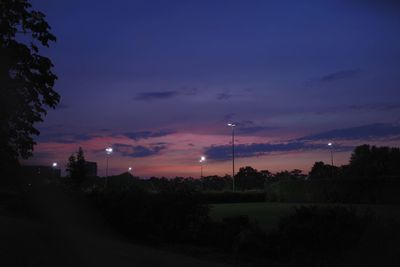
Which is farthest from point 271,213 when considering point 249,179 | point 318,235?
point 249,179

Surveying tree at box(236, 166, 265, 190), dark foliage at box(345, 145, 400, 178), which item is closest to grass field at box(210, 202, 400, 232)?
dark foliage at box(345, 145, 400, 178)

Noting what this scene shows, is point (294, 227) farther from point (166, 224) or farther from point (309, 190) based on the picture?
point (309, 190)

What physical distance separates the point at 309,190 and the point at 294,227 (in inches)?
1952

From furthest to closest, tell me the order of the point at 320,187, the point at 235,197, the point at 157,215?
the point at 235,197
the point at 320,187
the point at 157,215

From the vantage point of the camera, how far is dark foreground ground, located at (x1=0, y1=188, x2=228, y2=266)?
12172 mm

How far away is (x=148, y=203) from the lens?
1925 cm

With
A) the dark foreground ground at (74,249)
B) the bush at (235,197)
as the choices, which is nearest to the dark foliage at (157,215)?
the dark foreground ground at (74,249)

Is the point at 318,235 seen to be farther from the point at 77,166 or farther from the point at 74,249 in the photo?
the point at 77,166

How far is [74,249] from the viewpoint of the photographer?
13945 millimetres

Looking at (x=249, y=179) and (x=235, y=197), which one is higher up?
(x=249, y=179)

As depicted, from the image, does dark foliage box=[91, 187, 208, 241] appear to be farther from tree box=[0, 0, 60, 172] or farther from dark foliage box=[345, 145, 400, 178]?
dark foliage box=[345, 145, 400, 178]

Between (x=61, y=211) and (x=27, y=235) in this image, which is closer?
(x=27, y=235)

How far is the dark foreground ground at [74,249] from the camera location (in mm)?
12172

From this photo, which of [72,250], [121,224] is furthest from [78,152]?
[72,250]
